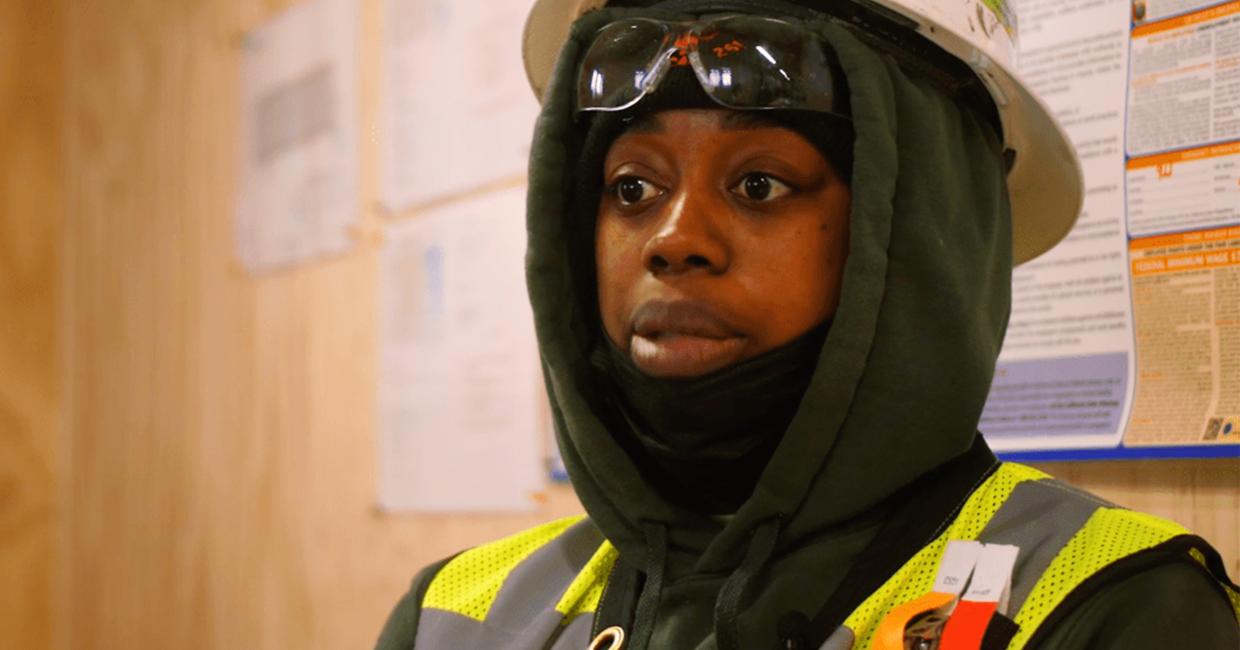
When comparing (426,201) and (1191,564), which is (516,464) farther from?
(1191,564)

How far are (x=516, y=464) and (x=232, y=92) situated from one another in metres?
1.21

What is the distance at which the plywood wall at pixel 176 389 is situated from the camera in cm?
216

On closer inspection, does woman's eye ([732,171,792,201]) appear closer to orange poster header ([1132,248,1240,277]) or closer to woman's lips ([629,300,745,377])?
woman's lips ([629,300,745,377])

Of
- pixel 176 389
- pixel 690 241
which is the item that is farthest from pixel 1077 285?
pixel 176 389

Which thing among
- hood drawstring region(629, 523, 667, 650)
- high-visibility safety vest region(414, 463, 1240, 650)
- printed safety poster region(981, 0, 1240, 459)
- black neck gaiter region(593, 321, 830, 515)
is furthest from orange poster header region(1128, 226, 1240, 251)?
hood drawstring region(629, 523, 667, 650)

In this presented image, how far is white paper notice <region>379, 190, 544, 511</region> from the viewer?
1.83 m

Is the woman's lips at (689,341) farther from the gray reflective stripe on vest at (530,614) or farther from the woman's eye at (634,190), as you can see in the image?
the gray reflective stripe on vest at (530,614)

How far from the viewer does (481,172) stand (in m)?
1.91

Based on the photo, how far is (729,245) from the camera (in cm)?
99

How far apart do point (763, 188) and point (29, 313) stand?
2.51 meters

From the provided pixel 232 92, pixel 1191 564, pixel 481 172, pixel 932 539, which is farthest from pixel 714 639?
pixel 232 92

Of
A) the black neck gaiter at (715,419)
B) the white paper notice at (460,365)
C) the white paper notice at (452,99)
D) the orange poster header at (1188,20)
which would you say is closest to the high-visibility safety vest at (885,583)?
the black neck gaiter at (715,419)

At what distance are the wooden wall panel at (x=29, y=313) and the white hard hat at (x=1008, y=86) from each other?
2.11m

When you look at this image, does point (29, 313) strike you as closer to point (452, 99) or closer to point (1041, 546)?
point (452, 99)
